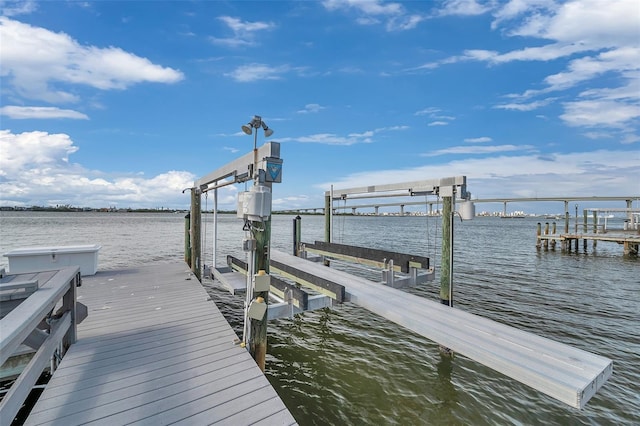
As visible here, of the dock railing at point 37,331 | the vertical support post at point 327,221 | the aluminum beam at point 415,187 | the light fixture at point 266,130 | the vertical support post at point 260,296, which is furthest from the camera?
the vertical support post at point 327,221

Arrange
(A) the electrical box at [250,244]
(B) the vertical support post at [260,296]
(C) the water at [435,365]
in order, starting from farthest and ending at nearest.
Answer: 1. (C) the water at [435,365]
2. (B) the vertical support post at [260,296]
3. (A) the electrical box at [250,244]

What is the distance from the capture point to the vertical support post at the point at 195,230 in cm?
903

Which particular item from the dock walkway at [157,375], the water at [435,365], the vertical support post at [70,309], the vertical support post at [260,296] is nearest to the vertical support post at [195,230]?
the water at [435,365]

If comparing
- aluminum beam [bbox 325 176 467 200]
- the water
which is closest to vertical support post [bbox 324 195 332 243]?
aluminum beam [bbox 325 176 467 200]

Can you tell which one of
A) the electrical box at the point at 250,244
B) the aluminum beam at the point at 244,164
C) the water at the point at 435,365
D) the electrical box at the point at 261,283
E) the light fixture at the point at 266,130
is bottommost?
the water at the point at 435,365

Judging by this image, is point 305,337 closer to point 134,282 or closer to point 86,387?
point 86,387

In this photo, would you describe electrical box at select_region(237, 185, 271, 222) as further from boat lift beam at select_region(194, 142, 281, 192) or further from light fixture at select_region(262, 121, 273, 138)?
light fixture at select_region(262, 121, 273, 138)

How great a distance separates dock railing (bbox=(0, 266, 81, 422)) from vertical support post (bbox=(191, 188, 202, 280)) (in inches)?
183

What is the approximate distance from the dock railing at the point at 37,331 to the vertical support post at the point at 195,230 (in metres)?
4.64

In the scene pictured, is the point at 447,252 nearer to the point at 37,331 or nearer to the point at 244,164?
the point at 244,164

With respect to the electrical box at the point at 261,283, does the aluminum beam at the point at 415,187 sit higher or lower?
higher

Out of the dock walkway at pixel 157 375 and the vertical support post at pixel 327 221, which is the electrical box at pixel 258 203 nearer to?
the dock walkway at pixel 157 375

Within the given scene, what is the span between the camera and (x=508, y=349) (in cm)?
337

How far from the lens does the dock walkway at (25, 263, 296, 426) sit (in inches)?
109
